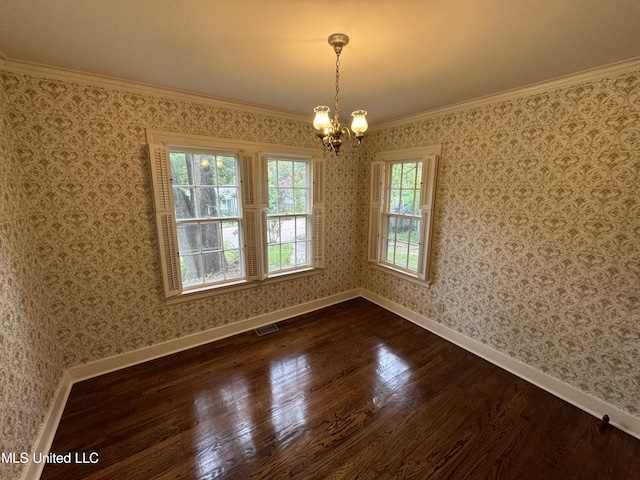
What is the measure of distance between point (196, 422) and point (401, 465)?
1.46 meters

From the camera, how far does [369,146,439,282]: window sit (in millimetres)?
3070

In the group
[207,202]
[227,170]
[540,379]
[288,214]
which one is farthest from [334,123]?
[540,379]

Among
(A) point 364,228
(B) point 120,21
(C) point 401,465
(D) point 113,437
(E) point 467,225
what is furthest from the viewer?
(A) point 364,228

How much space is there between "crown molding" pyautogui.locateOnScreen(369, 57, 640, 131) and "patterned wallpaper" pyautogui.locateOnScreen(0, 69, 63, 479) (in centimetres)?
358

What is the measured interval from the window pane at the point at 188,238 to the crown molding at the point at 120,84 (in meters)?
1.20

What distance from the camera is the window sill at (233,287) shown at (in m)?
2.74

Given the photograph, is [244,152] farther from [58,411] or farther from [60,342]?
[58,411]

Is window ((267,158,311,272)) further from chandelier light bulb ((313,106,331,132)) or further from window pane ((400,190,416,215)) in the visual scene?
chandelier light bulb ((313,106,331,132))

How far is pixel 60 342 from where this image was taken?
7.41 feet

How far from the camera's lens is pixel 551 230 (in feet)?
7.18

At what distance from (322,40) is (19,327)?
2.53 metres

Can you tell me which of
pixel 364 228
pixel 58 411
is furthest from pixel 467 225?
pixel 58 411

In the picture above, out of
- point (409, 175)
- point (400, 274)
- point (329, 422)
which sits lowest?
point (329, 422)

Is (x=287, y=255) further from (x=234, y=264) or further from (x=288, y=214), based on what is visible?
(x=234, y=264)
